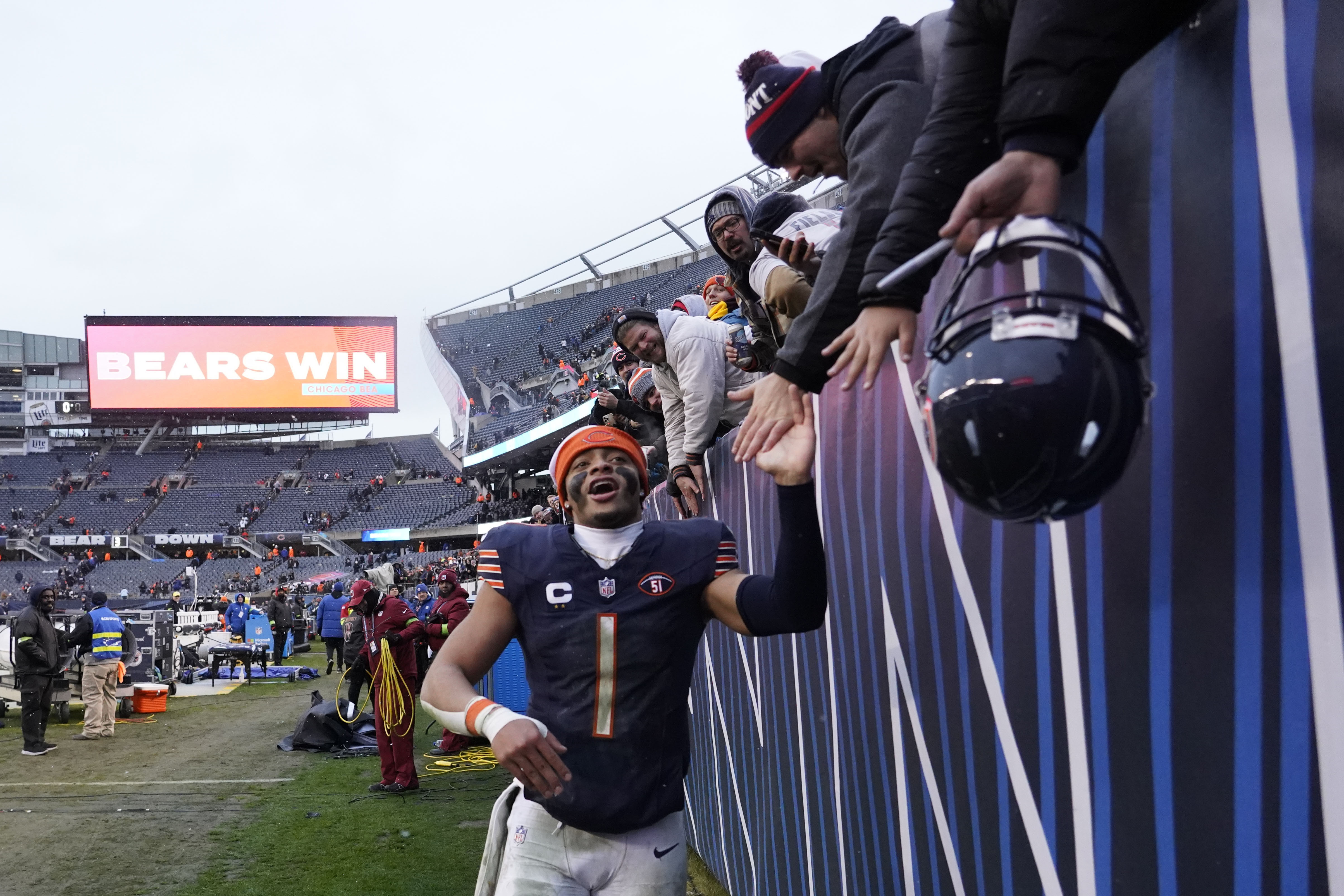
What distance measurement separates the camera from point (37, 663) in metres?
11.1

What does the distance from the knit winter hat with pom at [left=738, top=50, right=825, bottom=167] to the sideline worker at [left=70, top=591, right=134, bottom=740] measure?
12156mm

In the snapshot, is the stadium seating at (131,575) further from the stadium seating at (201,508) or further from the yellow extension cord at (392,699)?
the yellow extension cord at (392,699)

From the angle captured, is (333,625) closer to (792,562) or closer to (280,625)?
(280,625)

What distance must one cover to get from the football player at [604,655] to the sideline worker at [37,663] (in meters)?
10.3

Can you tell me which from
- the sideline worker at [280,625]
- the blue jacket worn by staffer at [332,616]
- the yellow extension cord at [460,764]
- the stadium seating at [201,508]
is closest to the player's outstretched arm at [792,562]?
the yellow extension cord at [460,764]

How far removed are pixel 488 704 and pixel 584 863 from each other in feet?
1.60

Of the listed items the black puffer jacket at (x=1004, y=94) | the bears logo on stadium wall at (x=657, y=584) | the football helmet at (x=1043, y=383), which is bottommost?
the bears logo on stadium wall at (x=657, y=584)

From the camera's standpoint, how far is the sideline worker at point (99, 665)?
11797 millimetres

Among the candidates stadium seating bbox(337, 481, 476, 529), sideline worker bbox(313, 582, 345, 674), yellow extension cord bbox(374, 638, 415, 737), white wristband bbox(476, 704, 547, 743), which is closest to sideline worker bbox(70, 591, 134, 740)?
yellow extension cord bbox(374, 638, 415, 737)

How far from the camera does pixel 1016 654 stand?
66.9 inches

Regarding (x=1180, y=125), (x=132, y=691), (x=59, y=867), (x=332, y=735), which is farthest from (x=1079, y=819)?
(x=132, y=691)

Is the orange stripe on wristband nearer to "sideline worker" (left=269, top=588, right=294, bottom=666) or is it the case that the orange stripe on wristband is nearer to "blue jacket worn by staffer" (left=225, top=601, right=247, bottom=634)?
"sideline worker" (left=269, top=588, right=294, bottom=666)

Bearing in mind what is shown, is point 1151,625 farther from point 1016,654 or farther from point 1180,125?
point 1180,125

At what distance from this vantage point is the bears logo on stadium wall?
8.59 ft
